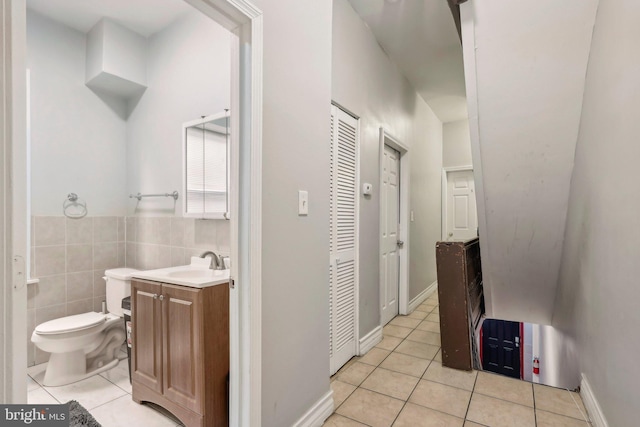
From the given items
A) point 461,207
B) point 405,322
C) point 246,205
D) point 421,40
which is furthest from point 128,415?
point 461,207

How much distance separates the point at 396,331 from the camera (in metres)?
3.29

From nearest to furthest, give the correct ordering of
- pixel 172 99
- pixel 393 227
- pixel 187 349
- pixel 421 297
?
1. pixel 187 349
2. pixel 172 99
3. pixel 393 227
4. pixel 421 297

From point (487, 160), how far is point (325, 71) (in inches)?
54.8

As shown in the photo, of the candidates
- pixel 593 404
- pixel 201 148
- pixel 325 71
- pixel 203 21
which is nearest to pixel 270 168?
pixel 325 71

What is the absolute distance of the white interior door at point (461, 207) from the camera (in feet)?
17.3

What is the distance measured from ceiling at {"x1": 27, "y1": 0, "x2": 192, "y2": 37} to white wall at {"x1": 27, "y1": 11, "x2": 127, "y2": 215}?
0.13 m

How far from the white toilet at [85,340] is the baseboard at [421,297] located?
3068 mm

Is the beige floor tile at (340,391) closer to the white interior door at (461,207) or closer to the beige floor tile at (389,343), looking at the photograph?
the beige floor tile at (389,343)

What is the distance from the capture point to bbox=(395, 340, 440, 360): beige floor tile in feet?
8.95

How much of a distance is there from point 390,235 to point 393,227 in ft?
0.50

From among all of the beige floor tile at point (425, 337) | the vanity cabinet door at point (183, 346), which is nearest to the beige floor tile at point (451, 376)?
the beige floor tile at point (425, 337)

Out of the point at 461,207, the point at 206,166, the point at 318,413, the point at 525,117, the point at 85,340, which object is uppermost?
the point at 525,117

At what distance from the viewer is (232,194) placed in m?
1.35

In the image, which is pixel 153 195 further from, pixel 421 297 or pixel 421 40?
pixel 421 297
